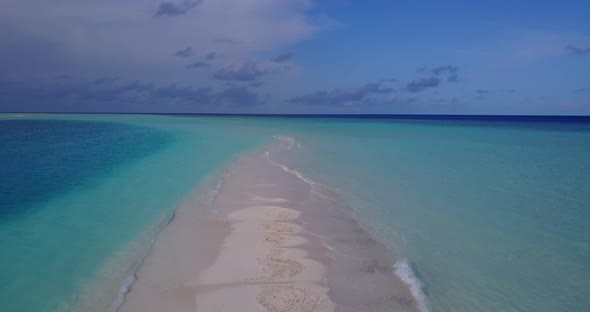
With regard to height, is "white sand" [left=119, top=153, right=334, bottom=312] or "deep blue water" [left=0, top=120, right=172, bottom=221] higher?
"deep blue water" [left=0, top=120, right=172, bottom=221]

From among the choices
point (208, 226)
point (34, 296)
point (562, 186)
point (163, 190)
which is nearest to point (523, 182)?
point (562, 186)

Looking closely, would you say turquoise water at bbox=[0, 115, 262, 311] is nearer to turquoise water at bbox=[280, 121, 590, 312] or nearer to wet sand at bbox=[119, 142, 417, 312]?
wet sand at bbox=[119, 142, 417, 312]

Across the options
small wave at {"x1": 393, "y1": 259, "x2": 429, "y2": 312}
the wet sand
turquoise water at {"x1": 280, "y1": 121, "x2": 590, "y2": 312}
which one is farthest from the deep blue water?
small wave at {"x1": 393, "y1": 259, "x2": 429, "y2": 312}

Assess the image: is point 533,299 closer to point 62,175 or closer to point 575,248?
point 575,248

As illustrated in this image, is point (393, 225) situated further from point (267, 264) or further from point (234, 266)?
point (234, 266)

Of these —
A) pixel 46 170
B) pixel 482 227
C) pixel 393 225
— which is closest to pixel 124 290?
pixel 393 225

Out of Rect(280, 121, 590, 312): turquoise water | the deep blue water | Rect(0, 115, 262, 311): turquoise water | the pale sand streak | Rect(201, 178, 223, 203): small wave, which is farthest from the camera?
Rect(201, 178, 223, 203): small wave
